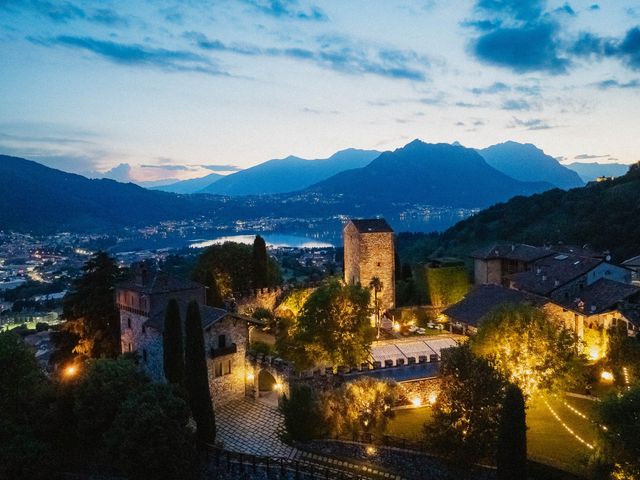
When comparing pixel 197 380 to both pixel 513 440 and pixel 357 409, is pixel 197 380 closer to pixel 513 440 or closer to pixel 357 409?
pixel 357 409

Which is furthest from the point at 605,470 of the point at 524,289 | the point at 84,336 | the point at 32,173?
the point at 32,173

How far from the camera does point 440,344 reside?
35.0 m

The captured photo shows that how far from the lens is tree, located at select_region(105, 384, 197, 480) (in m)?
19.8

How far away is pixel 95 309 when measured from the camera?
110 feet

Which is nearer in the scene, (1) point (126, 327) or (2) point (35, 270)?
(1) point (126, 327)

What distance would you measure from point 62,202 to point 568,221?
146m

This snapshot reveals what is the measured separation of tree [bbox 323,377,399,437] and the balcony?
7.15 m

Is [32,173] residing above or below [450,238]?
above

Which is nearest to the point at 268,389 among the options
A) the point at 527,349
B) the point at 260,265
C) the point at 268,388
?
the point at 268,388

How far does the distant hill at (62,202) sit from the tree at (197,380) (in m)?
138

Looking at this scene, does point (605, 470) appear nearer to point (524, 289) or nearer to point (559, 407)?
point (559, 407)

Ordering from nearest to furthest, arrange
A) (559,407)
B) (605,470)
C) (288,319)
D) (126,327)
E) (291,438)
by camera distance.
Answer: (605,470), (291,438), (559,407), (126,327), (288,319)

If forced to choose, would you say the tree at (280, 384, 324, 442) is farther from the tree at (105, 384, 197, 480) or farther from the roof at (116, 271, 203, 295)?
the roof at (116, 271, 203, 295)

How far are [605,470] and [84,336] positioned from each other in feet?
99.5
